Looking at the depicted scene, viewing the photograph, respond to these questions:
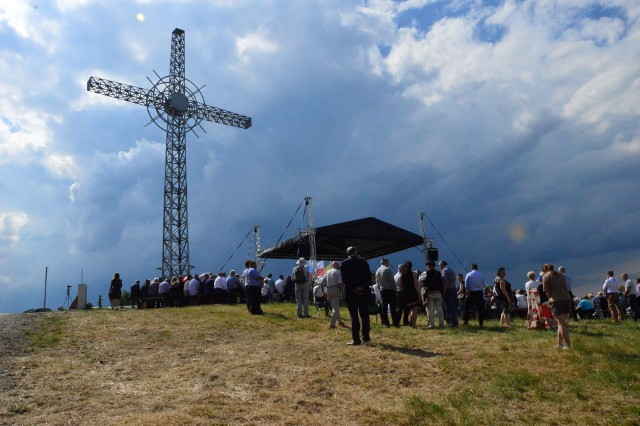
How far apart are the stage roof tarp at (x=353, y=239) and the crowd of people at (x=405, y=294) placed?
413cm

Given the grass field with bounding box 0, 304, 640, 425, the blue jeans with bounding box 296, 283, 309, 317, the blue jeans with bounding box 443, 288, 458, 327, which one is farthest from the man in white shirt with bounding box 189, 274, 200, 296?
the blue jeans with bounding box 443, 288, 458, 327

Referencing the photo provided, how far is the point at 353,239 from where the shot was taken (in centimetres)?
2614

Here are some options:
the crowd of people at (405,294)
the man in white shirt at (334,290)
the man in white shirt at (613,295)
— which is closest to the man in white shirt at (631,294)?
the crowd of people at (405,294)

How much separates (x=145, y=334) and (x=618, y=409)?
9378 millimetres

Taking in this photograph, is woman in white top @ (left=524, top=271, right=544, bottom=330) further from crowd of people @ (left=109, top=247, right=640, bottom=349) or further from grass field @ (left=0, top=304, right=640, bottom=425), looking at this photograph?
grass field @ (left=0, top=304, right=640, bottom=425)

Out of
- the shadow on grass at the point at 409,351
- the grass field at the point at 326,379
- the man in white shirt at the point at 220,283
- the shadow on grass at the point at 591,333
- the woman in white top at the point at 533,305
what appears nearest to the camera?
the grass field at the point at 326,379

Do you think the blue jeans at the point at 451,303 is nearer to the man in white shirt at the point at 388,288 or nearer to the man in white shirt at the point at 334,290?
the man in white shirt at the point at 388,288

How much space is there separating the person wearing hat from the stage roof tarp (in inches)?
395

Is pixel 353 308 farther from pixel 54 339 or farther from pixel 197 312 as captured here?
pixel 197 312

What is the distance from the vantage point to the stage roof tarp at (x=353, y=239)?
81.3 ft

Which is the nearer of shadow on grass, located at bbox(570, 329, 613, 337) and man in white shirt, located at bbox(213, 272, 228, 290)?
shadow on grass, located at bbox(570, 329, 613, 337)

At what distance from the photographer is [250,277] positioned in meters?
14.9

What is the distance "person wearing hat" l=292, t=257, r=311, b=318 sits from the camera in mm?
13828

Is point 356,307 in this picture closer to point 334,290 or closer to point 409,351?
point 409,351
